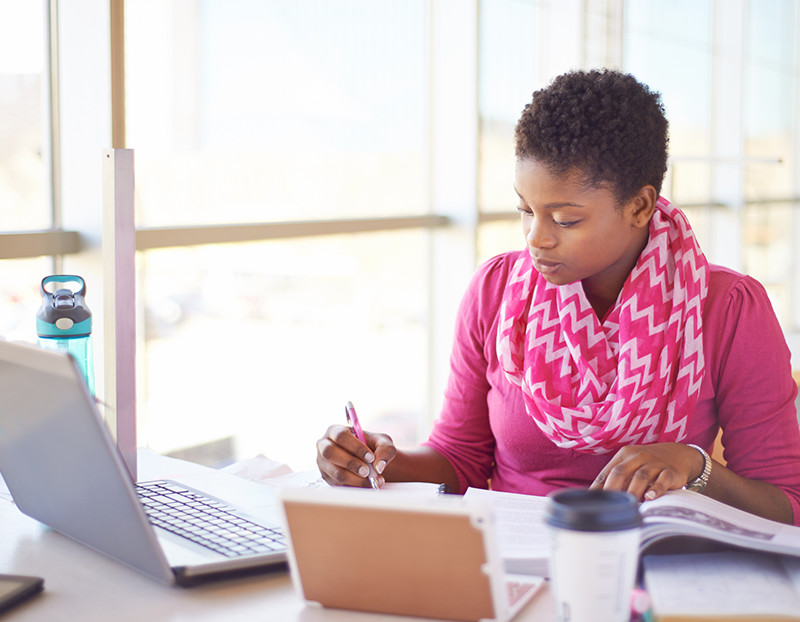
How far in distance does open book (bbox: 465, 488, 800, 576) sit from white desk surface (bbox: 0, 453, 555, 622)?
0.05 meters

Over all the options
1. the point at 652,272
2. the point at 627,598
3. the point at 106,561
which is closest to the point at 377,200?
the point at 652,272

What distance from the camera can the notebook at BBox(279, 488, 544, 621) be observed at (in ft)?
2.47

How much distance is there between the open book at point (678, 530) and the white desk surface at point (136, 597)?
55mm

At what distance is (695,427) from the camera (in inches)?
54.9

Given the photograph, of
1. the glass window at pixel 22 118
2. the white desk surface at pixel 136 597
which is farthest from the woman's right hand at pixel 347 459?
the glass window at pixel 22 118

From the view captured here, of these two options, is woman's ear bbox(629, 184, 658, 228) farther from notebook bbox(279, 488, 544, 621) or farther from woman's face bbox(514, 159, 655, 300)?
notebook bbox(279, 488, 544, 621)

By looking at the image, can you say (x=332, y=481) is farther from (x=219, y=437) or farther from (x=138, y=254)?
(x=219, y=437)

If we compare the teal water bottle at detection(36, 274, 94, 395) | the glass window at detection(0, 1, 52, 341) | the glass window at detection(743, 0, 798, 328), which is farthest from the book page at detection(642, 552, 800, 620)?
the glass window at detection(743, 0, 798, 328)

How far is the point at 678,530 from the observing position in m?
0.89

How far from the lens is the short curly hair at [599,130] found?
1276 mm

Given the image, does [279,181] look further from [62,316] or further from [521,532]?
[521,532]

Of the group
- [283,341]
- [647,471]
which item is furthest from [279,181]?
[647,471]

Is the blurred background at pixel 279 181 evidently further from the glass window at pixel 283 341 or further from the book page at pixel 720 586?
the book page at pixel 720 586

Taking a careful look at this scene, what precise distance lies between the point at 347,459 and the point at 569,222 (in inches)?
18.8
